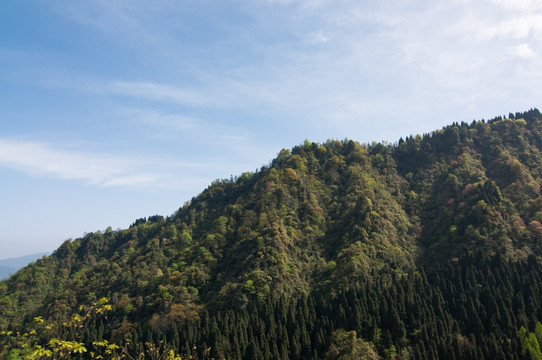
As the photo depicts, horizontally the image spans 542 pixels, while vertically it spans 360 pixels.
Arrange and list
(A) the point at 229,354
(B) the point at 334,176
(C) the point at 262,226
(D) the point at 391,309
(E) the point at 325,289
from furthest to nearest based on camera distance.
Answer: (B) the point at 334,176
(C) the point at 262,226
(E) the point at 325,289
(D) the point at 391,309
(A) the point at 229,354

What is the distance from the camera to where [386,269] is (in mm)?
90812

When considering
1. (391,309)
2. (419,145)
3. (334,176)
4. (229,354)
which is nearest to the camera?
(229,354)

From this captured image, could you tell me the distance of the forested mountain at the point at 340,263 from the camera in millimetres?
66625

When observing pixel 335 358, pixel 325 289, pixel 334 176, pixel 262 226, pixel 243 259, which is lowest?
pixel 335 358

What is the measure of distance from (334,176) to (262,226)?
136 ft

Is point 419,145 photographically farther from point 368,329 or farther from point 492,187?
point 368,329

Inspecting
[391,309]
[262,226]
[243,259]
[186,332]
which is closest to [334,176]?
[262,226]

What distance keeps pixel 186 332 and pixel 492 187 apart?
93.2m

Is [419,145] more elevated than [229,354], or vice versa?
[419,145]

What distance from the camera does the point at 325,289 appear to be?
85500 mm

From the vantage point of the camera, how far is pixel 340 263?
92875 mm

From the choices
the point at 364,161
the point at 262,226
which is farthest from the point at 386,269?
the point at 364,161

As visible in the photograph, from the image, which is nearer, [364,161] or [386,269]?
[386,269]

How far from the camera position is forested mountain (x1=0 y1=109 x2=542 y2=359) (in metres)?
66.6
